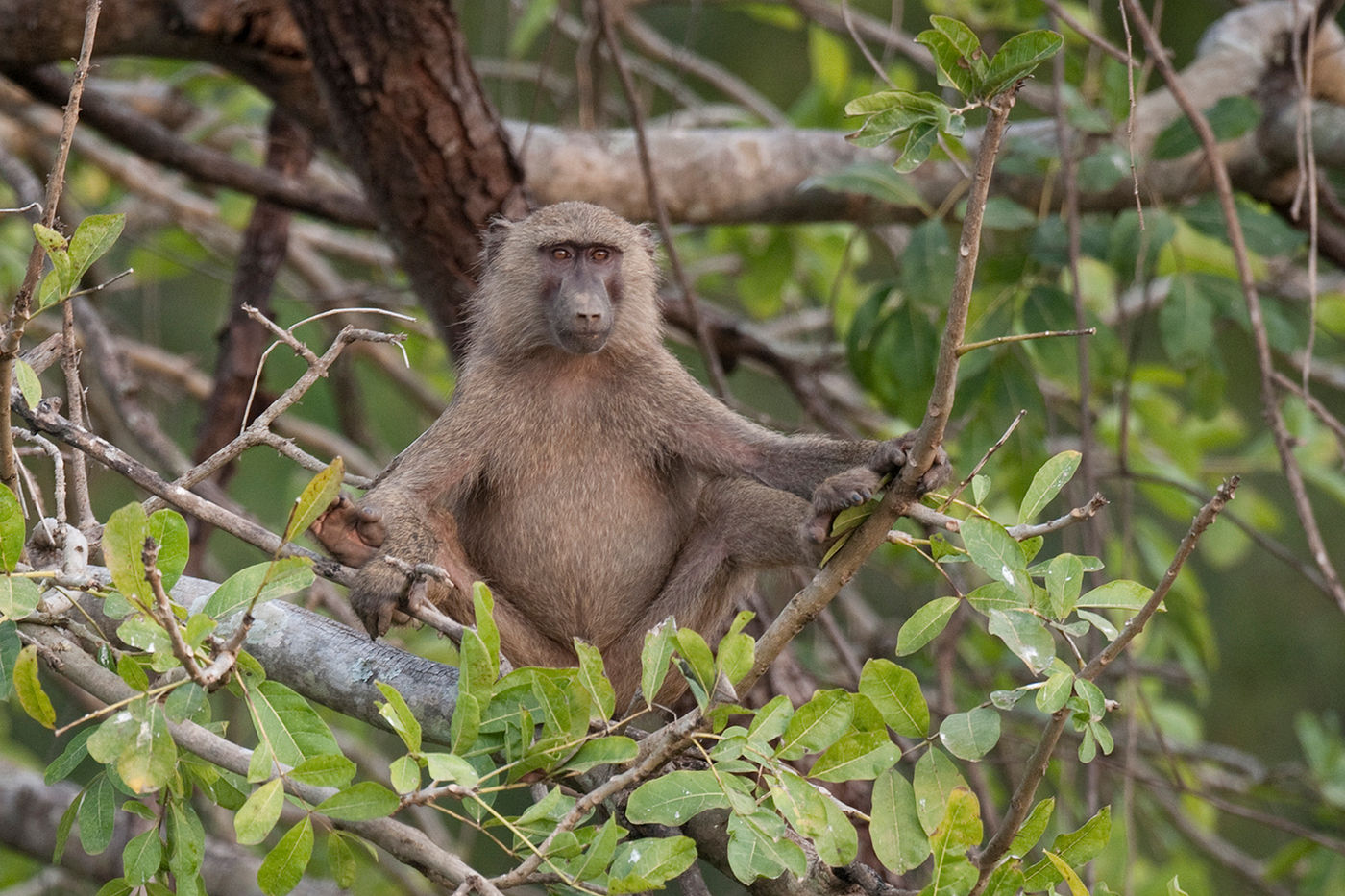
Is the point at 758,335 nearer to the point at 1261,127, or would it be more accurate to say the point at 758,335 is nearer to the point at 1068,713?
the point at 1261,127

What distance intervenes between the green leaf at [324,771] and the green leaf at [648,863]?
0.42 metres

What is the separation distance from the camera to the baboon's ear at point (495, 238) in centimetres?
405

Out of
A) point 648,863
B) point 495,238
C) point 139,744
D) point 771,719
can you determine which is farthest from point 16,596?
point 495,238

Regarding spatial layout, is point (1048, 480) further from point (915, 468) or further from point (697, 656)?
point (697, 656)

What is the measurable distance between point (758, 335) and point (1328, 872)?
2.73 meters

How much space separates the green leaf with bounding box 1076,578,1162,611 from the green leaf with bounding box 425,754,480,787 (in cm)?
100

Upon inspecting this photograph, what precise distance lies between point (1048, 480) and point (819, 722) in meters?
0.56

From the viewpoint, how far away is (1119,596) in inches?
88.5

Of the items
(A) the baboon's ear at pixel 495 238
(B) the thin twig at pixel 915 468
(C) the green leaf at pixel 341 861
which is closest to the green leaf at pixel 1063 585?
(B) the thin twig at pixel 915 468

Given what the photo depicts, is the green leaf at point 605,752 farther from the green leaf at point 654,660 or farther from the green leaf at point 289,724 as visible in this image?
the green leaf at point 289,724

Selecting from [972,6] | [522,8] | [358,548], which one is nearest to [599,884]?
[358,548]

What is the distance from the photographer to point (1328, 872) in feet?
15.4

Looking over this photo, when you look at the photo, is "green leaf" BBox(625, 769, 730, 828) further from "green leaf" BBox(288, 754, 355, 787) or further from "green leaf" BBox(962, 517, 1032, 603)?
"green leaf" BBox(962, 517, 1032, 603)

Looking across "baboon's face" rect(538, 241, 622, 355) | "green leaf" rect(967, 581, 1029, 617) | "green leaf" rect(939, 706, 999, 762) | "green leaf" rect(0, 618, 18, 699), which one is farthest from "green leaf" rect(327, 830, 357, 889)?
"baboon's face" rect(538, 241, 622, 355)
